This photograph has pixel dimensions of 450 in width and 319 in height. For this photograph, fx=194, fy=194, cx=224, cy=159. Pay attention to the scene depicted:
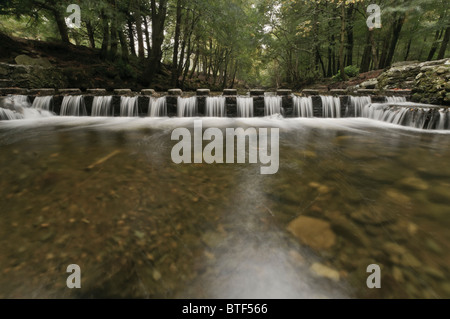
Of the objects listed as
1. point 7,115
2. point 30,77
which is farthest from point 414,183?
point 30,77

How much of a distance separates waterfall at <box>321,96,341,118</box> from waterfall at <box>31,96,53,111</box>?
38.5 ft

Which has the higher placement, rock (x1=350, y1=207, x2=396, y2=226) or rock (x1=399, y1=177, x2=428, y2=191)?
rock (x1=399, y1=177, x2=428, y2=191)

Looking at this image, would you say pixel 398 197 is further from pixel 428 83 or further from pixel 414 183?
pixel 428 83

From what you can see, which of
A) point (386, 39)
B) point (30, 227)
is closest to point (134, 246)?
point (30, 227)

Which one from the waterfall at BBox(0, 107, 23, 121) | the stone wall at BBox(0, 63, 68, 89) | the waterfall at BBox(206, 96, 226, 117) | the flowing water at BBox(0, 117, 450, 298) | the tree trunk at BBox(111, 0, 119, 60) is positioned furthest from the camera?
the tree trunk at BBox(111, 0, 119, 60)

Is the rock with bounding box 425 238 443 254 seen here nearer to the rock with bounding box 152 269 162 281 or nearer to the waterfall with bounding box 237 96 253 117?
the rock with bounding box 152 269 162 281

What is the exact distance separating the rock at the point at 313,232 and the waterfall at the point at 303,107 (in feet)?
25.4

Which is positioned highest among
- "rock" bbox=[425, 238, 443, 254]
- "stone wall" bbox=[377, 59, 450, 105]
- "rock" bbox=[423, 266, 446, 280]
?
"stone wall" bbox=[377, 59, 450, 105]

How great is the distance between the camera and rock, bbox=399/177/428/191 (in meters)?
2.22

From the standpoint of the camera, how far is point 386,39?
14.4 meters

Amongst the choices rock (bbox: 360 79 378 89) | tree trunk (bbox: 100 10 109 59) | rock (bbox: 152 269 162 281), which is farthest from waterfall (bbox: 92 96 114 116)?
rock (bbox: 360 79 378 89)

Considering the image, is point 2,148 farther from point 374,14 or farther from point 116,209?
point 374,14

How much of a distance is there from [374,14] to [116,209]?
16497 mm

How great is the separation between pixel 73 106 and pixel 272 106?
8.65 meters
